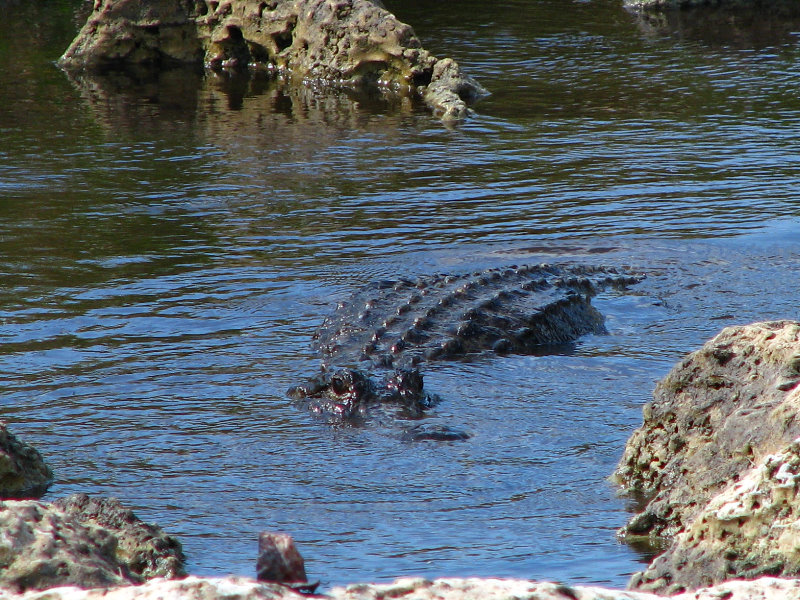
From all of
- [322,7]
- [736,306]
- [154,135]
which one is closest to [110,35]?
[322,7]

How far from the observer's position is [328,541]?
15.2 ft

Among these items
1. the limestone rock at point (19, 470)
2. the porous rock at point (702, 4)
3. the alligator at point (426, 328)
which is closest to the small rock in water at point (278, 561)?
the limestone rock at point (19, 470)

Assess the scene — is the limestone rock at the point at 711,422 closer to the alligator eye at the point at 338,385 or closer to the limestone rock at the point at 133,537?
the alligator eye at the point at 338,385

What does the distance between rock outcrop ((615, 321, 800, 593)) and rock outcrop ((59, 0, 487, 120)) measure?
411 inches

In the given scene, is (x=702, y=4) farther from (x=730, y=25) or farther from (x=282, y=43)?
(x=282, y=43)

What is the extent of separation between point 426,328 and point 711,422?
272cm

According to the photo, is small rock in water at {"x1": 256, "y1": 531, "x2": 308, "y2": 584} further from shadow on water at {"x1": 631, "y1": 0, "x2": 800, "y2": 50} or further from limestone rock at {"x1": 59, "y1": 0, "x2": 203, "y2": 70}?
shadow on water at {"x1": 631, "y1": 0, "x2": 800, "y2": 50}

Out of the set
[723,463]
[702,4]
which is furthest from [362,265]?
[702,4]

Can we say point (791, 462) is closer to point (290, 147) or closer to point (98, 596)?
point (98, 596)

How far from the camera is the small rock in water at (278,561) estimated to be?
2.61 meters

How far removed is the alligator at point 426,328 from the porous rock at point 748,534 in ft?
8.45

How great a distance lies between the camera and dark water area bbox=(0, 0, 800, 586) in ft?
16.4

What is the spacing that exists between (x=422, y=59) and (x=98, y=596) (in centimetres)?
1434

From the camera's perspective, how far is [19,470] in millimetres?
4996
